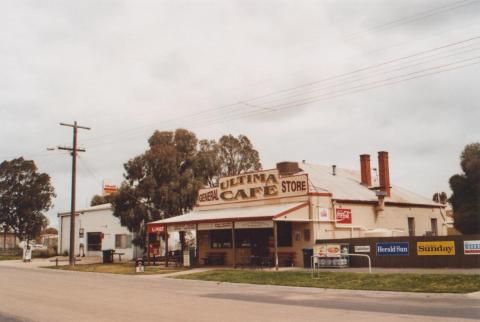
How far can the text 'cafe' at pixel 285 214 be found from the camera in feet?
100

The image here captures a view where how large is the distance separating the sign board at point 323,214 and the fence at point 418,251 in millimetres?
2807

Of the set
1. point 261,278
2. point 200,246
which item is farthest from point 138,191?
point 261,278

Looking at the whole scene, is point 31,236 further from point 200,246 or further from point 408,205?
point 408,205

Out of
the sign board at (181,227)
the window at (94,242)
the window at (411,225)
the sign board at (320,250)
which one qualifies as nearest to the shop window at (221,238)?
the sign board at (181,227)

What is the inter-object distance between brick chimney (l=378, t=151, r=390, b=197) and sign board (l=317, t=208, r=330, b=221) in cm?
694

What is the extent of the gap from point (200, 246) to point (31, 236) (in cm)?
4505

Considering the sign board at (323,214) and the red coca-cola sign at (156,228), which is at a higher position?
the sign board at (323,214)

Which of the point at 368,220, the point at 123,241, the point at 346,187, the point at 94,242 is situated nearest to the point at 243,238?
the point at 346,187

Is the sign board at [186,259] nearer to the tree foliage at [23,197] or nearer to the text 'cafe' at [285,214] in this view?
the text 'cafe' at [285,214]

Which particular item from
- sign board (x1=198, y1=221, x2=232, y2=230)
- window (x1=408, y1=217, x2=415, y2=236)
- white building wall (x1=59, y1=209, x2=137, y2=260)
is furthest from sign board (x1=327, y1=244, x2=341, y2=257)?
white building wall (x1=59, y1=209, x2=137, y2=260)

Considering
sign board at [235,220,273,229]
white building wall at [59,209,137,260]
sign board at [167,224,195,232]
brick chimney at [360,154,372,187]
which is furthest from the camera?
white building wall at [59,209,137,260]

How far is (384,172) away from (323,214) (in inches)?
325

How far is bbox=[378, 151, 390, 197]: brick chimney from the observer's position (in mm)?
36781

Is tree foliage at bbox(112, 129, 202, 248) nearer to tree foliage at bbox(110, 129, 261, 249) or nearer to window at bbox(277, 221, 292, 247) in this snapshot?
tree foliage at bbox(110, 129, 261, 249)
